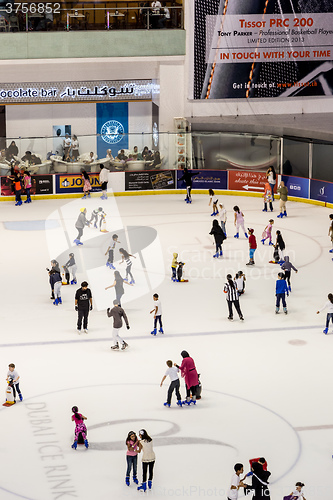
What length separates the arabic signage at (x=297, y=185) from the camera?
36.0 m

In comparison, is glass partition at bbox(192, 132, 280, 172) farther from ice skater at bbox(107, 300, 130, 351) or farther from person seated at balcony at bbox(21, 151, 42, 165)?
ice skater at bbox(107, 300, 130, 351)

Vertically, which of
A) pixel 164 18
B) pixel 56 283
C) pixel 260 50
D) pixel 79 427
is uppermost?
pixel 164 18

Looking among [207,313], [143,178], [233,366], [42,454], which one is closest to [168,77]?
[143,178]

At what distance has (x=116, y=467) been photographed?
1428 centimetres

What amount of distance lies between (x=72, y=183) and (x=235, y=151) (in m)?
7.41

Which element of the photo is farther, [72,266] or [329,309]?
[72,266]

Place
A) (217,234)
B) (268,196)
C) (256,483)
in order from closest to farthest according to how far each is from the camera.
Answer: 1. (256,483)
2. (217,234)
3. (268,196)

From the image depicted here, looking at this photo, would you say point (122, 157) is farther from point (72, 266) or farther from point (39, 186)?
point (72, 266)

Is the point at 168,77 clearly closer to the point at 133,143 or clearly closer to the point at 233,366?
the point at 133,143

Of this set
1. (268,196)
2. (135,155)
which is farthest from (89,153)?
(268,196)

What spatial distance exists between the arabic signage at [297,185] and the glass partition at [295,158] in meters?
0.19

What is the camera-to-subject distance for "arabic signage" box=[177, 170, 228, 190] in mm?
38906

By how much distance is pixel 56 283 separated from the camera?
75.4 ft

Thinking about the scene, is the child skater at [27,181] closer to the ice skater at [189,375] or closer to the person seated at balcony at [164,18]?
the person seated at balcony at [164,18]
